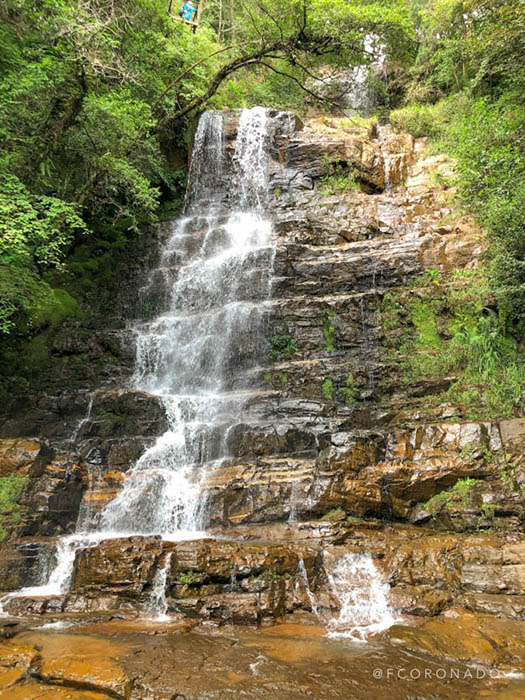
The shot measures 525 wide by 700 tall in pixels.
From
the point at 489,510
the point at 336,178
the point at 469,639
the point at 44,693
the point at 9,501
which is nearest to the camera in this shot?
the point at 44,693

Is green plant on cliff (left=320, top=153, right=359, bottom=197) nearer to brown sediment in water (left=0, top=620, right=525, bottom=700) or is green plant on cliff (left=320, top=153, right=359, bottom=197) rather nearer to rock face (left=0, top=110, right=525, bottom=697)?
rock face (left=0, top=110, right=525, bottom=697)

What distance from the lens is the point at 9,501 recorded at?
314 inches

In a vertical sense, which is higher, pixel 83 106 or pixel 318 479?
pixel 83 106

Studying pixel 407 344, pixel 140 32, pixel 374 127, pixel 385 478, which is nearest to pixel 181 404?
pixel 385 478

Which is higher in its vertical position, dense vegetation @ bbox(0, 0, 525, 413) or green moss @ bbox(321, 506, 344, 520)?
dense vegetation @ bbox(0, 0, 525, 413)

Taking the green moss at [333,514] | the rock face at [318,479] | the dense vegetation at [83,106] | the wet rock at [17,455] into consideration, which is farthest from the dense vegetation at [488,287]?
the wet rock at [17,455]

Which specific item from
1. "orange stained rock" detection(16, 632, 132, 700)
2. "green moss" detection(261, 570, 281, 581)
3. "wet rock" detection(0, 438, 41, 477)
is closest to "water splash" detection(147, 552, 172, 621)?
"orange stained rock" detection(16, 632, 132, 700)

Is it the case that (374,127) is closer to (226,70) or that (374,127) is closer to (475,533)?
(226,70)

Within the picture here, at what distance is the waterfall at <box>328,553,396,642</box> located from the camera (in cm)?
552

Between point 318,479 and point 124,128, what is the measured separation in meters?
9.82

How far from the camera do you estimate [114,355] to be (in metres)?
12.5

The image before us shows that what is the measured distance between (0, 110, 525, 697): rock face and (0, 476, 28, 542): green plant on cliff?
8 centimetres

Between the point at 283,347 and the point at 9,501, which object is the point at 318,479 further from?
the point at 9,501

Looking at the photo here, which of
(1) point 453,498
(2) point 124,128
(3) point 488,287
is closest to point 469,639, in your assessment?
(1) point 453,498
